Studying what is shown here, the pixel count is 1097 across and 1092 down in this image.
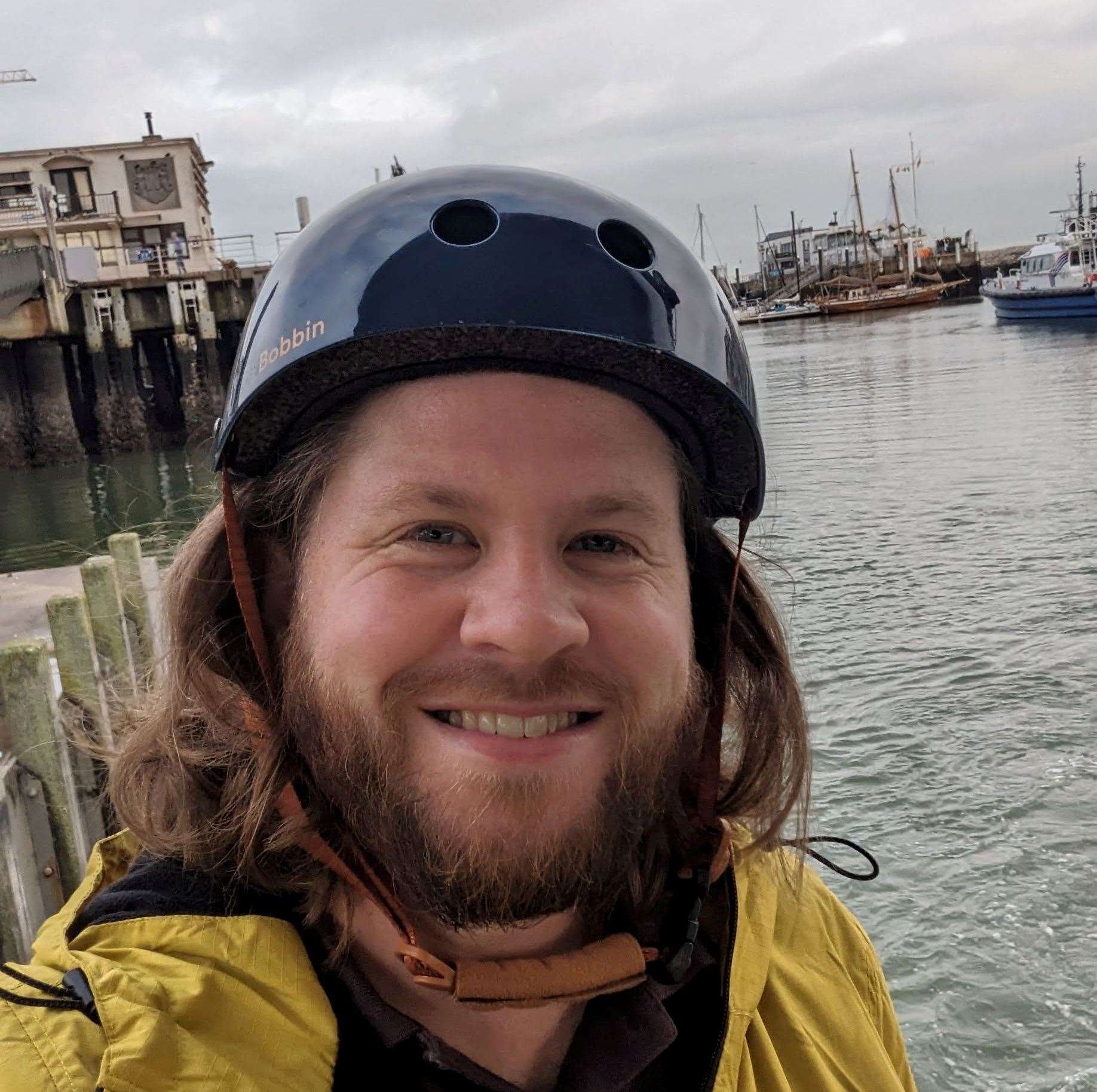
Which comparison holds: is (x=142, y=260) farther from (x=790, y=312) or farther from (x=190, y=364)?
(x=790, y=312)

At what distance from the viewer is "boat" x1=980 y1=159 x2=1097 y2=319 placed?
4953 centimetres

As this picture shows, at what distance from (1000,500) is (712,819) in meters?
14.7

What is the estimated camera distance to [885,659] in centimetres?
1009

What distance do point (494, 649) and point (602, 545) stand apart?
303mm

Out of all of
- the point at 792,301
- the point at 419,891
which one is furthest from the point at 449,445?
the point at 792,301

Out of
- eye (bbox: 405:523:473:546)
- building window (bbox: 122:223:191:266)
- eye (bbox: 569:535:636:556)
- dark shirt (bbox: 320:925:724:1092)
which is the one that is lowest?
dark shirt (bbox: 320:925:724:1092)

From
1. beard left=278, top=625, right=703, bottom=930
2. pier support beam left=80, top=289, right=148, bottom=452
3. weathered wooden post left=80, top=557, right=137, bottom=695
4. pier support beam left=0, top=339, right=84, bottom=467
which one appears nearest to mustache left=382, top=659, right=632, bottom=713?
beard left=278, top=625, right=703, bottom=930

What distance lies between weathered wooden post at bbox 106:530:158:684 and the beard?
4.55 metres

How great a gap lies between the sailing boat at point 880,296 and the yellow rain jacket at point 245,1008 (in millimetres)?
92737

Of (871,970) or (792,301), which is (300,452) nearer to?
(871,970)

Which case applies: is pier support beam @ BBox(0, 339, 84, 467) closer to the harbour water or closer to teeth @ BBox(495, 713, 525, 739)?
the harbour water

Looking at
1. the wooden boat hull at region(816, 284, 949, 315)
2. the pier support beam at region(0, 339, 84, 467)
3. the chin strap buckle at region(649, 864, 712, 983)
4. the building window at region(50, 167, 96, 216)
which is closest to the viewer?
the chin strap buckle at region(649, 864, 712, 983)

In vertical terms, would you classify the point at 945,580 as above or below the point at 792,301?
below

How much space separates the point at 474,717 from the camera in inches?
75.6
